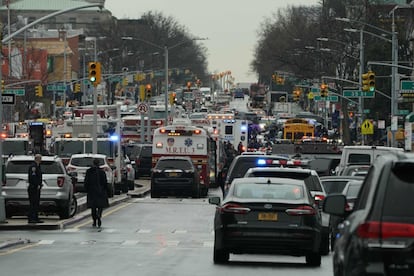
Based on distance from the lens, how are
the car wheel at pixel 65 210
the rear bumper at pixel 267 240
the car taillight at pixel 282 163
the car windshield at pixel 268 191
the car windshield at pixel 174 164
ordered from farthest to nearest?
the car windshield at pixel 174 164 < the car wheel at pixel 65 210 < the car taillight at pixel 282 163 < the car windshield at pixel 268 191 < the rear bumper at pixel 267 240

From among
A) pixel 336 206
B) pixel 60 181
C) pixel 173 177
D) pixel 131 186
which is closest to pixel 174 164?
pixel 173 177

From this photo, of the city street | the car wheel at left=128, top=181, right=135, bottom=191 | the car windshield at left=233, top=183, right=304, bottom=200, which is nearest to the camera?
the city street

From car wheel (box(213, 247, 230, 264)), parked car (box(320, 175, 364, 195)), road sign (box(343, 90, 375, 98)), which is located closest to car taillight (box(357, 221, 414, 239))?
car wheel (box(213, 247, 230, 264))

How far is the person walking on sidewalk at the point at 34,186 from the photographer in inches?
1102

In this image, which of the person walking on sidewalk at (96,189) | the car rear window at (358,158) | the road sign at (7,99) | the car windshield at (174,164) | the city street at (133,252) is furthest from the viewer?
Answer: the car windshield at (174,164)

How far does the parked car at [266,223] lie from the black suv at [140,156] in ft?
134

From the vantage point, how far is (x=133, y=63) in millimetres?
140875

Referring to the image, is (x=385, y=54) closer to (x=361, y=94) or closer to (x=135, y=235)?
(x=361, y=94)

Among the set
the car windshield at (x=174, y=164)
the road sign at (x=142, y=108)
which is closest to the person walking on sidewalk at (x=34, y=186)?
the car windshield at (x=174, y=164)

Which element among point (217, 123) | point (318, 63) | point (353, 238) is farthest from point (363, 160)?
point (318, 63)

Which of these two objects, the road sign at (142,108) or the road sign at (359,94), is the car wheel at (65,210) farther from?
the road sign at (359,94)

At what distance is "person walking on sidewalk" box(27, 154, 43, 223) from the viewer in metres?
28.0

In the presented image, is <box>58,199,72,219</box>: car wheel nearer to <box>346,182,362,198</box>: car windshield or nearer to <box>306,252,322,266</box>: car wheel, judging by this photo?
<box>346,182,362,198</box>: car windshield

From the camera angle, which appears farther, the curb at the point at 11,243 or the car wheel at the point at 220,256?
the curb at the point at 11,243
